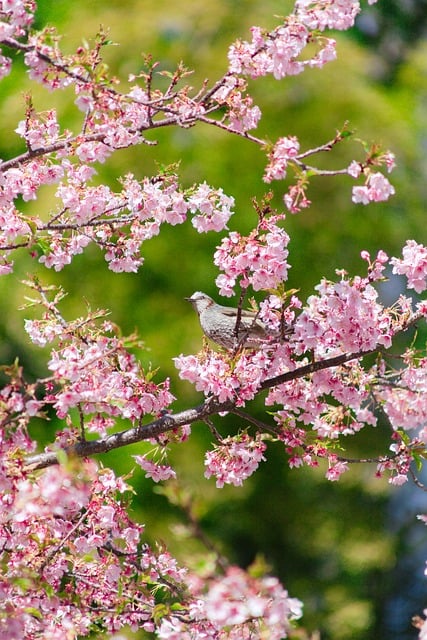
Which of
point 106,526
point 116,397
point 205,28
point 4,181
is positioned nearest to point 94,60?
point 4,181

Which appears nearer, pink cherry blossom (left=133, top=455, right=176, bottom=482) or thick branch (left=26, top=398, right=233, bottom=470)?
thick branch (left=26, top=398, right=233, bottom=470)

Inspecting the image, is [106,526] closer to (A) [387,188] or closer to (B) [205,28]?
(A) [387,188]

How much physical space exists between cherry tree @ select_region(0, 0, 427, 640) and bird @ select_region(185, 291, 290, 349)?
0.03 metres

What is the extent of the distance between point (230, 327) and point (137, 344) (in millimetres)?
994

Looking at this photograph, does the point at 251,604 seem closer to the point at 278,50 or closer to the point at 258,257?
the point at 258,257

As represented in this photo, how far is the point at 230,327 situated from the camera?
3.75 meters

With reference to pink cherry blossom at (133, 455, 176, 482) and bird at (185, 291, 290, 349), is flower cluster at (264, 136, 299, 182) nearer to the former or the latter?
bird at (185, 291, 290, 349)

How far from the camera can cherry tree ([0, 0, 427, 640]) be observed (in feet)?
9.42

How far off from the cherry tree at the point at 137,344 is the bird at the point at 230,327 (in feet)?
0.10

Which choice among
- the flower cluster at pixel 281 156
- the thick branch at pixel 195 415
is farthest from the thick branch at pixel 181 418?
the flower cluster at pixel 281 156

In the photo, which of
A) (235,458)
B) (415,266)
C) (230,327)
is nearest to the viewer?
(415,266)

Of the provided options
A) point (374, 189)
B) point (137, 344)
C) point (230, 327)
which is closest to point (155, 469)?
point (230, 327)

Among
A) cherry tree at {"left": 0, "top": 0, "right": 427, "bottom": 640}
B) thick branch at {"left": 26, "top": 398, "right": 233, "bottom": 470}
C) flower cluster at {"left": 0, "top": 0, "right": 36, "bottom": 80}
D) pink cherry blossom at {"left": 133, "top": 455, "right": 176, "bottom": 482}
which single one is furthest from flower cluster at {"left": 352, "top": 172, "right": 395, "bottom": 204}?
pink cherry blossom at {"left": 133, "top": 455, "right": 176, "bottom": 482}

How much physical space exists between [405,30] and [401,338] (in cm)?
509
